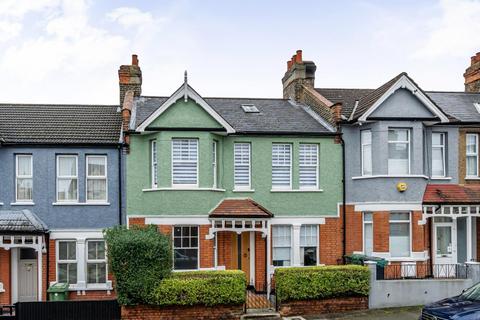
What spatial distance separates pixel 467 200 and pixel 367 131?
4760 mm

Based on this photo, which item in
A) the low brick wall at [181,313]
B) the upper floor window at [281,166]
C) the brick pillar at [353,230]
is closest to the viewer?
the low brick wall at [181,313]

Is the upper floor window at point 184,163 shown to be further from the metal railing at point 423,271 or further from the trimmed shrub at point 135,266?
the metal railing at point 423,271

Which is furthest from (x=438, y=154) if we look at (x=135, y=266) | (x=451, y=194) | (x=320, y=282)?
(x=135, y=266)

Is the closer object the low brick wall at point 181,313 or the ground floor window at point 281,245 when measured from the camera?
the low brick wall at point 181,313

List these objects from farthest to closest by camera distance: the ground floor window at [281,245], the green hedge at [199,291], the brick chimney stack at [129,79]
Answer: the brick chimney stack at [129,79] < the ground floor window at [281,245] < the green hedge at [199,291]

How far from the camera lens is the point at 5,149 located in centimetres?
2039

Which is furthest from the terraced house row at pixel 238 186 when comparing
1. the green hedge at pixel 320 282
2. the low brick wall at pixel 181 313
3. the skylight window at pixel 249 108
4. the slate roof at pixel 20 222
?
the low brick wall at pixel 181 313

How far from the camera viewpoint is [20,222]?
19.6m

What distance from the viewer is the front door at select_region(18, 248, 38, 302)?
66.8 feet

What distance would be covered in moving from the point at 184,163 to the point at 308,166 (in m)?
5.23

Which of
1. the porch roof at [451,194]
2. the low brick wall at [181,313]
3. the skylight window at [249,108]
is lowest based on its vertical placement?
the low brick wall at [181,313]

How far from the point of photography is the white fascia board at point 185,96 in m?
20.0

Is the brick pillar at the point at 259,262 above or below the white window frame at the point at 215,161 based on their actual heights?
below

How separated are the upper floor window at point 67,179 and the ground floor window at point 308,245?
30.4ft
